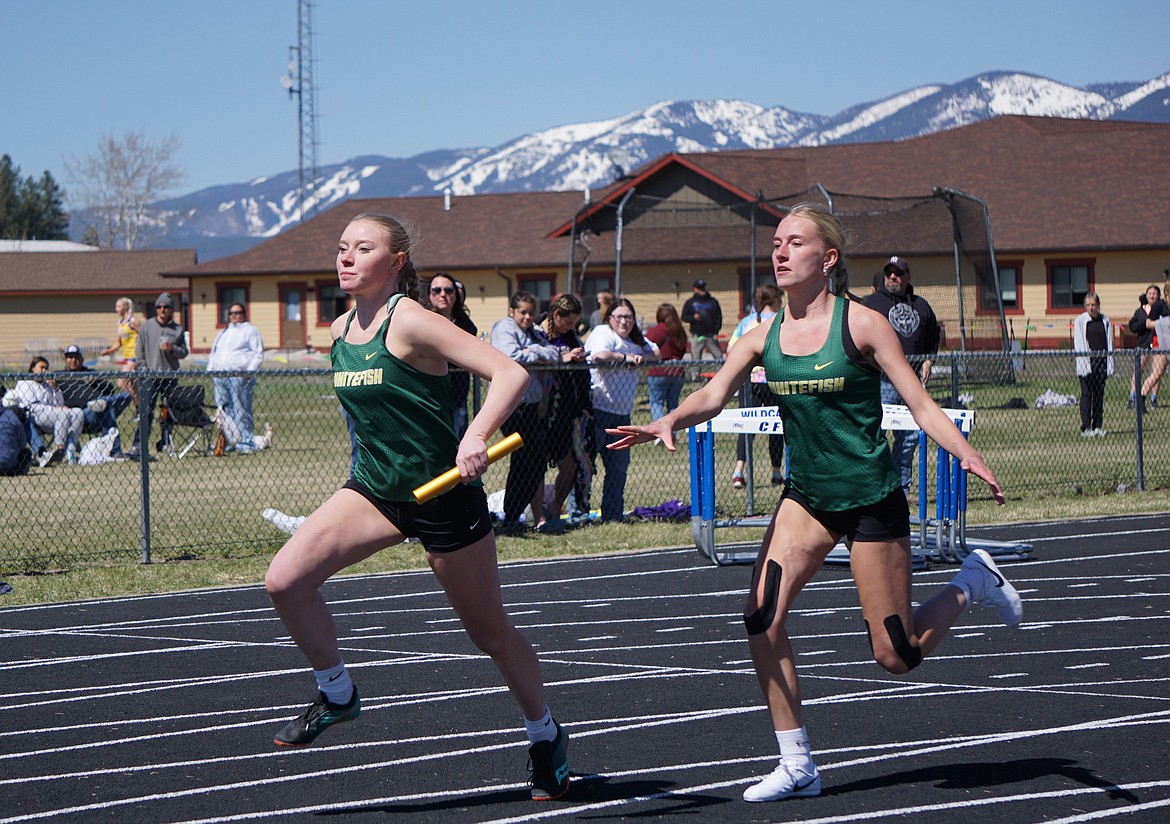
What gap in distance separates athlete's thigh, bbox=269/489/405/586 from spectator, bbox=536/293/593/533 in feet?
25.2

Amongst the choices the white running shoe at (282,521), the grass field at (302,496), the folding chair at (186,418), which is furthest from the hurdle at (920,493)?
the folding chair at (186,418)

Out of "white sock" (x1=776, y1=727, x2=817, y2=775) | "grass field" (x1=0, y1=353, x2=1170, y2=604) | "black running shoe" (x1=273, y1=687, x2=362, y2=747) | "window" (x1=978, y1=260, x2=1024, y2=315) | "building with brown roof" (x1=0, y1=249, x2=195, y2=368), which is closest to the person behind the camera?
"white sock" (x1=776, y1=727, x2=817, y2=775)

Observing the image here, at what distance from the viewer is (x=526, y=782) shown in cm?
544

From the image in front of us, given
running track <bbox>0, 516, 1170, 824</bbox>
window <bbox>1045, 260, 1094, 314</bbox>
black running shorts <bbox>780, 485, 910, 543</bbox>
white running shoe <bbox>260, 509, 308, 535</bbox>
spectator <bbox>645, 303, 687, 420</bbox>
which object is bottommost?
running track <bbox>0, 516, 1170, 824</bbox>

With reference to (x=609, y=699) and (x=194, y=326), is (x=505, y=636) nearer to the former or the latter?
(x=609, y=699)

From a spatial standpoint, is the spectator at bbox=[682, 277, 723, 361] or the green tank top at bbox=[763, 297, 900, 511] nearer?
the green tank top at bbox=[763, 297, 900, 511]

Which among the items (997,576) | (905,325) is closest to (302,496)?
(905,325)

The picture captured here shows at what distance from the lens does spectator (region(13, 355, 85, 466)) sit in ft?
58.0

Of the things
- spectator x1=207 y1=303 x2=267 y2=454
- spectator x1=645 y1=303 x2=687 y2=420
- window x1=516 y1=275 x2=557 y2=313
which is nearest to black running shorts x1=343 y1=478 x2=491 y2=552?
spectator x1=645 y1=303 x2=687 y2=420

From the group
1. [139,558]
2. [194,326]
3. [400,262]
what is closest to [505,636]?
[400,262]

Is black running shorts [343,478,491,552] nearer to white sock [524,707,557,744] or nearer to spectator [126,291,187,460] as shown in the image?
white sock [524,707,557,744]

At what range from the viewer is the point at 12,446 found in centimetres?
1611

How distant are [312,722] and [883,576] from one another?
6.77 feet

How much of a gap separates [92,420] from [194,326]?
121 feet
